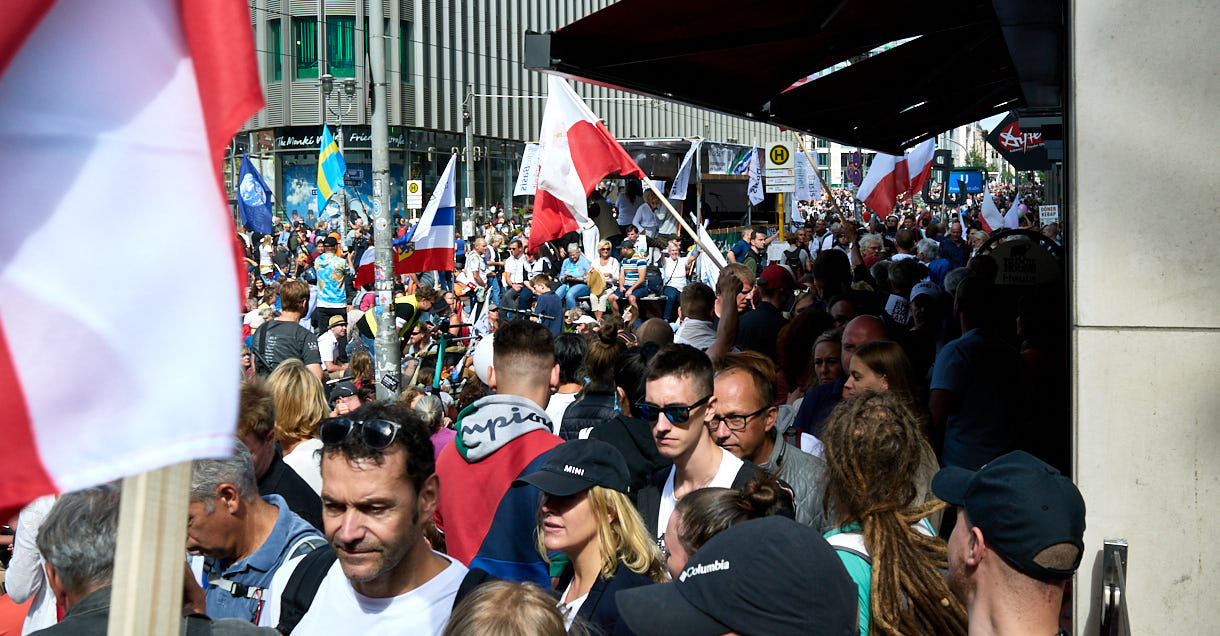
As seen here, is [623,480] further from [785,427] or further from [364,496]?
[785,427]

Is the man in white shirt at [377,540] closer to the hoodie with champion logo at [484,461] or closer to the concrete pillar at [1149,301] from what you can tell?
the hoodie with champion logo at [484,461]

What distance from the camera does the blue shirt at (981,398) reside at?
5812 millimetres

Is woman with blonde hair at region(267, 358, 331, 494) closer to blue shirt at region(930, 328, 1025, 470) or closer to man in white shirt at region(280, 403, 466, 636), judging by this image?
man in white shirt at region(280, 403, 466, 636)

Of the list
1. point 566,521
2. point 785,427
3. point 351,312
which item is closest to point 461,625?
point 566,521

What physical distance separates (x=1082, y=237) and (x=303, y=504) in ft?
10.4

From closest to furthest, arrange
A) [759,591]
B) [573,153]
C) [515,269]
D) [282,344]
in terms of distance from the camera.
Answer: [759,591] → [573,153] → [282,344] → [515,269]

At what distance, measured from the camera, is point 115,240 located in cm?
177

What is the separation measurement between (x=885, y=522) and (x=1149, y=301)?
1105mm

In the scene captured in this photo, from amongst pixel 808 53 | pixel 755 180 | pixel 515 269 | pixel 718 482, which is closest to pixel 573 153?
pixel 808 53

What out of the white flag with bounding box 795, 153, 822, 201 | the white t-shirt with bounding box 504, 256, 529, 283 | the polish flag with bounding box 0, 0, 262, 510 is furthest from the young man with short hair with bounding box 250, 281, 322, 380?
the white flag with bounding box 795, 153, 822, 201

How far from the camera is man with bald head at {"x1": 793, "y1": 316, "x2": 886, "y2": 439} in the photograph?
5.81m

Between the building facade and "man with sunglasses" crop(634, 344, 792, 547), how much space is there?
40923mm

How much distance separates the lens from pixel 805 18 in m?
6.55

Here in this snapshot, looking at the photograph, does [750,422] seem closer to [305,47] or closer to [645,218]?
[645,218]
